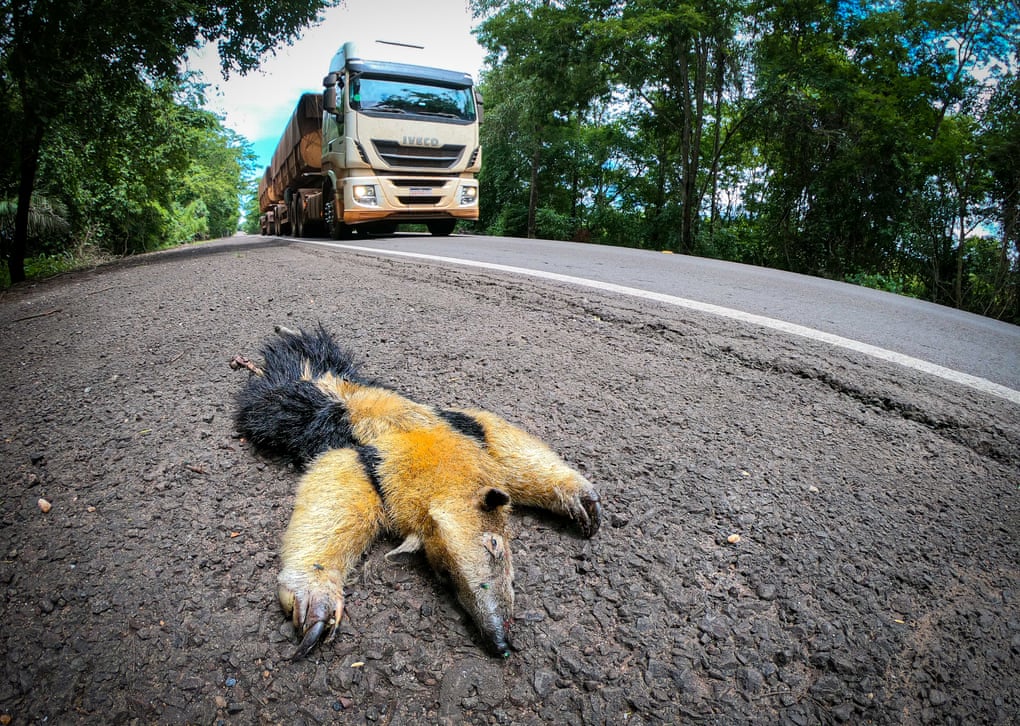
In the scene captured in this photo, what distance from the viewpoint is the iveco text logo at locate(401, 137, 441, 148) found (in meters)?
10.2

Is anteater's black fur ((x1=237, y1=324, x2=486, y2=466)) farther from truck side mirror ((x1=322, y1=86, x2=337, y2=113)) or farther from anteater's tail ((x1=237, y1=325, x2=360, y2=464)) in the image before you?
truck side mirror ((x1=322, y1=86, x2=337, y2=113))

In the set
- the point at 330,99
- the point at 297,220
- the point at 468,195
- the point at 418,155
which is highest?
the point at 330,99

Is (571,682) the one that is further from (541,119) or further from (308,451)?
(541,119)

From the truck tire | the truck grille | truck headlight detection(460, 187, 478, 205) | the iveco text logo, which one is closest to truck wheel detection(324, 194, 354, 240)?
the truck tire

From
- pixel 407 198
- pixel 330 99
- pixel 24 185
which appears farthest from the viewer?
pixel 407 198

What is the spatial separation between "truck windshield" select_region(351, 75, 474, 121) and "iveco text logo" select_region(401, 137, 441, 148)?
1.56 feet

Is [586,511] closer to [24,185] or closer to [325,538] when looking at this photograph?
[325,538]

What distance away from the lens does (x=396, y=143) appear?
33.1 feet

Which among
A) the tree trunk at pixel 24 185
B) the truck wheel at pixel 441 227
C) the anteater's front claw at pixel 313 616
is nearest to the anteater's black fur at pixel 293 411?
the anteater's front claw at pixel 313 616

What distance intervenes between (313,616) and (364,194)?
32.9ft

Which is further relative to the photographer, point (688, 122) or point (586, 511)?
point (688, 122)

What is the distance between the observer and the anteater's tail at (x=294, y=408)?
188 centimetres

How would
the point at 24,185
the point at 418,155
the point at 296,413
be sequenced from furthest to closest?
the point at 418,155
the point at 24,185
the point at 296,413

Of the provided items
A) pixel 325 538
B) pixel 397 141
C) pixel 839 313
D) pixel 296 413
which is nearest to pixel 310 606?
pixel 325 538
